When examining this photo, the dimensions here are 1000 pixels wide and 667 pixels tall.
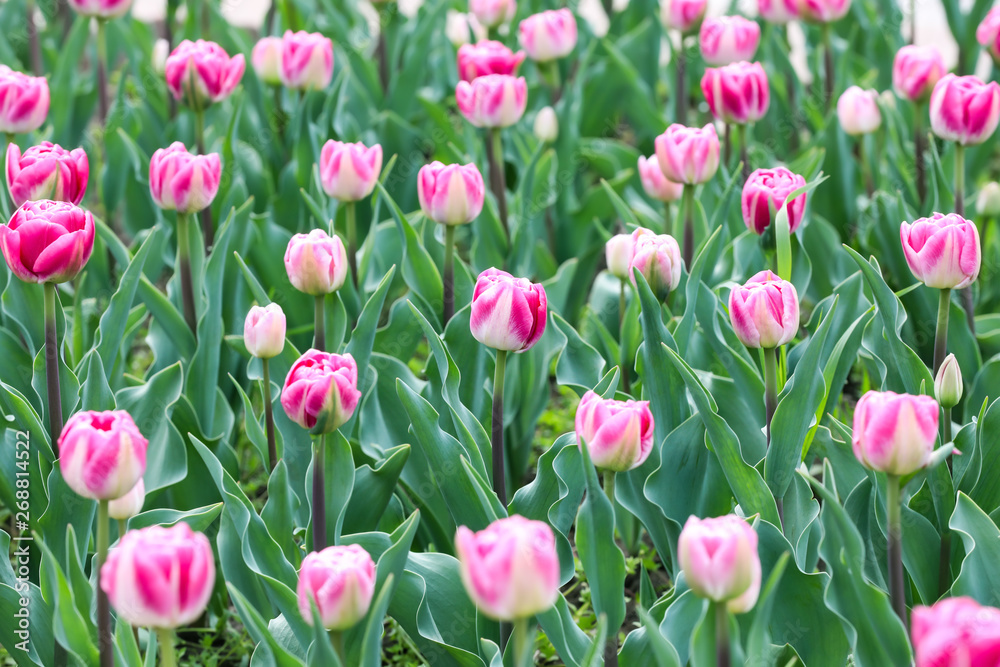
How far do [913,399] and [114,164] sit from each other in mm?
2305

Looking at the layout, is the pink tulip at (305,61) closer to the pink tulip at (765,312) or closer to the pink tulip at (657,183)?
the pink tulip at (657,183)

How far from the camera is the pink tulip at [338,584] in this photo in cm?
114

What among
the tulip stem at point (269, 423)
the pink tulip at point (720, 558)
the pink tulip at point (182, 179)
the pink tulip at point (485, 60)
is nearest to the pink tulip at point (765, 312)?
the pink tulip at point (720, 558)

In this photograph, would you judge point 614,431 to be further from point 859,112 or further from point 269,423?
point 859,112

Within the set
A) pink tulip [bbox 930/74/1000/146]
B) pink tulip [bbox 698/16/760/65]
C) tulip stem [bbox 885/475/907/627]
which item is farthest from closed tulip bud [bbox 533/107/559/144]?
tulip stem [bbox 885/475/907/627]

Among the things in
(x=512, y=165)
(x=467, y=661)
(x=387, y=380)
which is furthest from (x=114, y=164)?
(x=467, y=661)

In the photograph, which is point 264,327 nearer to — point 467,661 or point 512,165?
Result: point 467,661

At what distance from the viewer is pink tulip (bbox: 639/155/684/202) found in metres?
2.20

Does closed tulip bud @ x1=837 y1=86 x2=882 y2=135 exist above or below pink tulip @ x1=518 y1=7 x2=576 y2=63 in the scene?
below

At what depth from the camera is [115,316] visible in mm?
1821

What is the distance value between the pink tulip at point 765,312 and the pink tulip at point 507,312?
0.88 feet

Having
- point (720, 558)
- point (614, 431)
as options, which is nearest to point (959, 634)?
point (720, 558)

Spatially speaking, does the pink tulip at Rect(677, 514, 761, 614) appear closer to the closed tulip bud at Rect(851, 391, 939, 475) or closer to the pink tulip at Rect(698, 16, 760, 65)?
the closed tulip bud at Rect(851, 391, 939, 475)

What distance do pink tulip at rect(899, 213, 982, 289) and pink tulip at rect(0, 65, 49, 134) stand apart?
1609 mm
